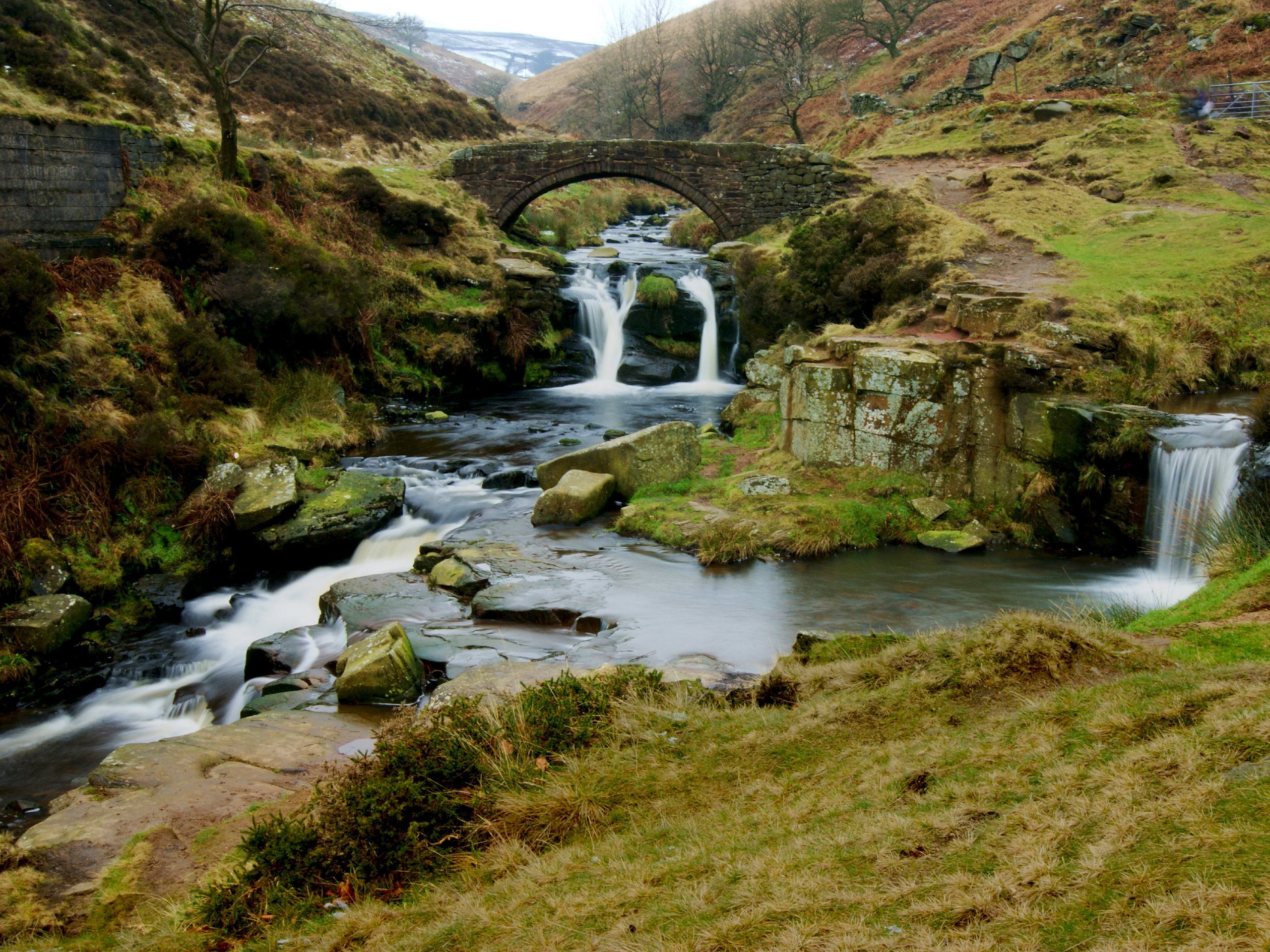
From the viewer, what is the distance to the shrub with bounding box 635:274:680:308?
21.8 metres

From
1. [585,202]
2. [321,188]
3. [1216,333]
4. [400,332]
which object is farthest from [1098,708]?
[585,202]

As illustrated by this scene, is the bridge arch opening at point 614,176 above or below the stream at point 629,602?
above

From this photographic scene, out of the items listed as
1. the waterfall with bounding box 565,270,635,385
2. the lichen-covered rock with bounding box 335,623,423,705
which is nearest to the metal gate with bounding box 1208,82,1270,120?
the waterfall with bounding box 565,270,635,385

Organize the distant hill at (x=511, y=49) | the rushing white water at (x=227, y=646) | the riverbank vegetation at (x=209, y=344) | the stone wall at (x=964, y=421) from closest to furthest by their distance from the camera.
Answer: the rushing white water at (x=227, y=646) < the stone wall at (x=964, y=421) < the riverbank vegetation at (x=209, y=344) < the distant hill at (x=511, y=49)

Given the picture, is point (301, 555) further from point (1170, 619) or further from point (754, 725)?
point (1170, 619)

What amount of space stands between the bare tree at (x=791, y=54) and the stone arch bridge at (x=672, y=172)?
1738 centimetres

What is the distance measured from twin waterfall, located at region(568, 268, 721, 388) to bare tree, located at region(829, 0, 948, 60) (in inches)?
1147

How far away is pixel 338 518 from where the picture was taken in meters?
11.4

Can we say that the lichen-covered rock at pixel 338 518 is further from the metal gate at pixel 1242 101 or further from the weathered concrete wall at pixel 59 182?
the metal gate at pixel 1242 101

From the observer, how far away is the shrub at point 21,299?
1101 cm

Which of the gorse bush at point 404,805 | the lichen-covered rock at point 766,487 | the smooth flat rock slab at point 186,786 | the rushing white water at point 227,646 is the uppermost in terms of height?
the lichen-covered rock at point 766,487

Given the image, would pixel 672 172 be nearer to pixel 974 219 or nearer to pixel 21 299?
pixel 974 219

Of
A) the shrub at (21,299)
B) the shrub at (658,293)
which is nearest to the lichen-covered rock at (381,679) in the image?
the shrub at (21,299)

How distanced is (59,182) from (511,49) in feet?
425
